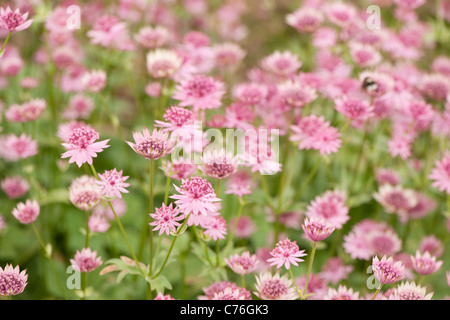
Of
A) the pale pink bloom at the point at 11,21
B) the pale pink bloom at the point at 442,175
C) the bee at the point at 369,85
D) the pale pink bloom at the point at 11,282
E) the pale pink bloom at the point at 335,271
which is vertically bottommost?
the pale pink bloom at the point at 335,271

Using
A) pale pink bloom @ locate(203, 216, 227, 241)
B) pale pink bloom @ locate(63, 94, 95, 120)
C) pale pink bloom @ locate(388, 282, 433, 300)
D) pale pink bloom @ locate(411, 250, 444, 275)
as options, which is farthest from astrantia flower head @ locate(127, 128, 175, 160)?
pale pink bloom @ locate(63, 94, 95, 120)

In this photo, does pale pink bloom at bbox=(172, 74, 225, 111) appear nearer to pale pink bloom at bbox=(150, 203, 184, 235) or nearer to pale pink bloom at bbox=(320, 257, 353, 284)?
pale pink bloom at bbox=(150, 203, 184, 235)

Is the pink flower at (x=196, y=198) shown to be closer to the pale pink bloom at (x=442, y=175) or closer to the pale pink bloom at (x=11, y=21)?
the pale pink bloom at (x=11, y=21)

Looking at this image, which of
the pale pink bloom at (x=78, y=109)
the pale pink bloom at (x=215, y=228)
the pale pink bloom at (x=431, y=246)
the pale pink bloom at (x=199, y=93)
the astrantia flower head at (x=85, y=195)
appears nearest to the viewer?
the pale pink bloom at (x=215, y=228)

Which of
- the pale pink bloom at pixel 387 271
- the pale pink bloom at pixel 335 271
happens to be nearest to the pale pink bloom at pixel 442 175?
the pale pink bloom at pixel 335 271
